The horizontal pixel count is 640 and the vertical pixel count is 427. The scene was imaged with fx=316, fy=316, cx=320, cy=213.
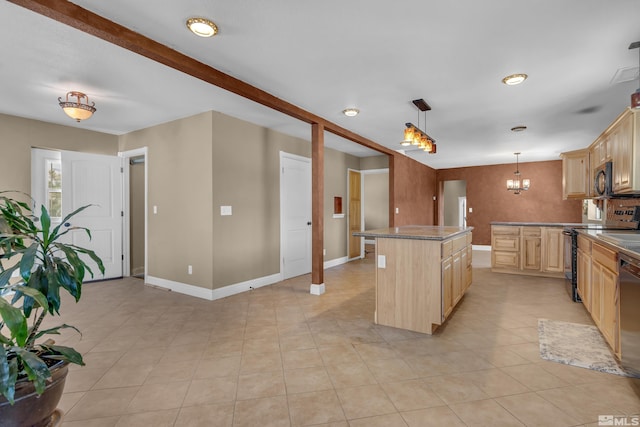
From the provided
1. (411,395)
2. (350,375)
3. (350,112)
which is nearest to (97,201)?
(350,112)

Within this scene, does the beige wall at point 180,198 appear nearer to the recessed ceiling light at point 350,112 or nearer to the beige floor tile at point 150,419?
the recessed ceiling light at point 350,112

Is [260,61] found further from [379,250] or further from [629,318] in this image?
[629,318]

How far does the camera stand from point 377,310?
318 centimetres

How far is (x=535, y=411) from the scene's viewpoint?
71.6 inches

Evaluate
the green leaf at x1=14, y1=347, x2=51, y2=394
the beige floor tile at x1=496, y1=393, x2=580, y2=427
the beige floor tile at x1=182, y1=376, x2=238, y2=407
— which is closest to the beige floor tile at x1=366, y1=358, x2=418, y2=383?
the beige floor tile at x1=496, y1=393, x2=580, y2=427

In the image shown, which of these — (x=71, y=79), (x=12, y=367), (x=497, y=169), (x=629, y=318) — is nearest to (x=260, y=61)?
(x=71, y=79)

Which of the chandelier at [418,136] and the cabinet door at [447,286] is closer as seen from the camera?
the cabinet door at [447,286]

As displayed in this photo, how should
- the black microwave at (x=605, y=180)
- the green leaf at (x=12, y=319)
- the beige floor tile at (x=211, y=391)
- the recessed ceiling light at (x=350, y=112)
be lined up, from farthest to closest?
the recessed ceiling light at (x=350, y=112) < the black microwave at (x=605, y=180) < the beige floor tile at (x=211, y=391) < the green leaf at (x=12, y=319)

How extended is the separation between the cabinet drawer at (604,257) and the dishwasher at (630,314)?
20 cm

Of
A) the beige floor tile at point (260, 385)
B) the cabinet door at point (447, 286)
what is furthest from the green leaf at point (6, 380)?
the cabinet door at point (447, 286)

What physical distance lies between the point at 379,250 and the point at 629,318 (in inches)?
71.9

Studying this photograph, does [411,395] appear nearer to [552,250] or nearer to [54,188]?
[552,250]

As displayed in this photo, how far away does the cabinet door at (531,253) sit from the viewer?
214 inches

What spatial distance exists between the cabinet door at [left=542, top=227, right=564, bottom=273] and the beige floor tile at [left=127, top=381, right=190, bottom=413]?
18.8 ft
